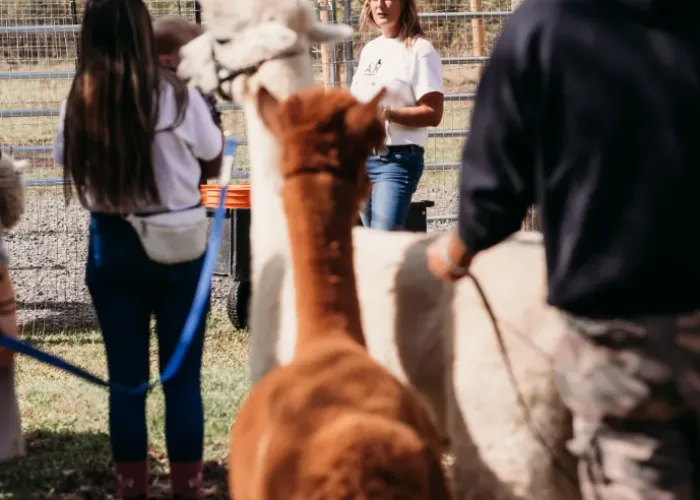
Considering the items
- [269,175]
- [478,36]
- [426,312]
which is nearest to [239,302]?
[269,175]

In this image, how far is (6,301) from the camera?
11.8 feet

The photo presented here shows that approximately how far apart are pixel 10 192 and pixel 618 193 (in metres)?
2.32

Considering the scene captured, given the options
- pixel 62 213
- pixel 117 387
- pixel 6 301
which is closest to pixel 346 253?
pixel 117 387

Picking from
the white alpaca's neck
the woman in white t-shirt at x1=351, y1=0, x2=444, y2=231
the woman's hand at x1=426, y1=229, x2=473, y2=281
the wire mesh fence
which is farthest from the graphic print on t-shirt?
the woman's hand at x1=426, y1=229, x2=473, y2=281

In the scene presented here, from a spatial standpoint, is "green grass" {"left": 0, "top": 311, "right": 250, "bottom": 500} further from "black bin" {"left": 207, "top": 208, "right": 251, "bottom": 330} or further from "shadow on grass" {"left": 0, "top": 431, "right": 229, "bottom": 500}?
"black bin" {"left": 207, "top": 208, "right": 251, "bottom": 330}

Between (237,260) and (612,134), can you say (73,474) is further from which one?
(612,134)

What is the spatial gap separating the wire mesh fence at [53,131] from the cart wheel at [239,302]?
0.85 m

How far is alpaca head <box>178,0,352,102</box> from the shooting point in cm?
331

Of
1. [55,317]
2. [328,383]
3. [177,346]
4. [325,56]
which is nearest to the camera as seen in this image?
[328,383]

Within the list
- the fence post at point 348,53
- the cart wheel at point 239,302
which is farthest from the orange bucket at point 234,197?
the fence post at point 348,53

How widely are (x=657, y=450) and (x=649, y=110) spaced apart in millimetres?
691

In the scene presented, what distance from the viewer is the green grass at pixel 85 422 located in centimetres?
421

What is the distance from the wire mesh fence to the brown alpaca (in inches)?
183

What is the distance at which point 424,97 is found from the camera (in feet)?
16.3
